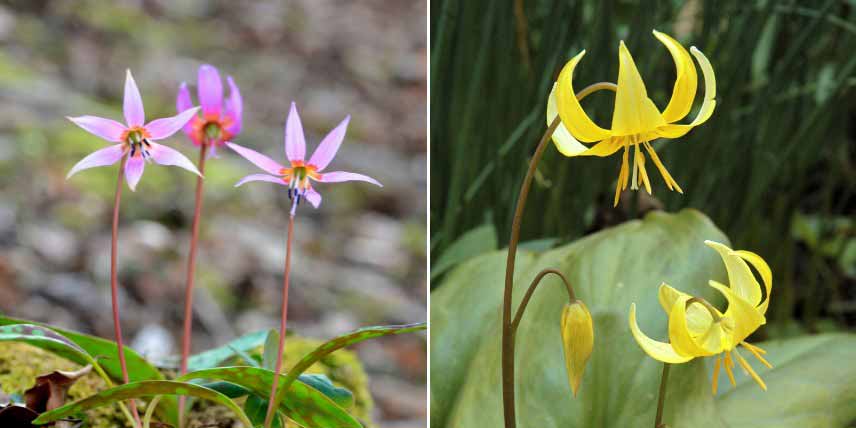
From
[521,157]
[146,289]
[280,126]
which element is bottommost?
[146,289]

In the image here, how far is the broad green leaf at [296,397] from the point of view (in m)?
0.52

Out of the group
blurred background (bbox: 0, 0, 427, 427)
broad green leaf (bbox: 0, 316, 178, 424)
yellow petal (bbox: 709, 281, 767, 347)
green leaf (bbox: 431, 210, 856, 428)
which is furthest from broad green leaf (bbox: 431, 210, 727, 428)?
blurred background (bbox: 0, 0, 427, 427)

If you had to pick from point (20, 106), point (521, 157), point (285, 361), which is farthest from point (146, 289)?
point (521, 157)

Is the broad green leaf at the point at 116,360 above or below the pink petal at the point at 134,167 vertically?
below

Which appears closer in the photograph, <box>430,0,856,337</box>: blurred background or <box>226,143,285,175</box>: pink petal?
<box>226,143,285,175</box>: pink petal

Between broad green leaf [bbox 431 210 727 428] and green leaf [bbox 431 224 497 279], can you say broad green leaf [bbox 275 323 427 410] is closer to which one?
broad green leaf [bbox 431 210 727 428]

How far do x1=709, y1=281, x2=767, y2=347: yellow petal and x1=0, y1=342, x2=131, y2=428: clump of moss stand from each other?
0.44m

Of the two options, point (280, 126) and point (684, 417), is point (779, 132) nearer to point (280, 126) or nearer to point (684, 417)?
point (684, 417)

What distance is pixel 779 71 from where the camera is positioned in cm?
91

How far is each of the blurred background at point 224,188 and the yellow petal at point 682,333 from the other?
909mm

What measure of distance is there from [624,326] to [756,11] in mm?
433

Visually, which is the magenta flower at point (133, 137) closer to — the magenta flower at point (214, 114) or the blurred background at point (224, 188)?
the magenta flower at point (214, 114)

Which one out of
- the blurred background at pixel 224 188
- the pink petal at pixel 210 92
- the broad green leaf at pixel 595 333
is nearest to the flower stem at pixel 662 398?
the broad green leaf at pixel 595 333

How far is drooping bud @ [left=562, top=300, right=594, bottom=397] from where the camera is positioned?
1.61ft
